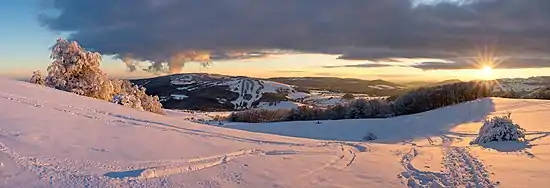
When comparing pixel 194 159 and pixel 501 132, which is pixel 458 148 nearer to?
pixel 501 132

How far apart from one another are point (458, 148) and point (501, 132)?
3.76 meters

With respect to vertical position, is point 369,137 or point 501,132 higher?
point 501,132

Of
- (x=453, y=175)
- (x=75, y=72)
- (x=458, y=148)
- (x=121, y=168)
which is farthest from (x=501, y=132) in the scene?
(x=75, y=72)

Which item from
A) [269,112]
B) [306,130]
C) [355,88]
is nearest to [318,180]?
[306,130]

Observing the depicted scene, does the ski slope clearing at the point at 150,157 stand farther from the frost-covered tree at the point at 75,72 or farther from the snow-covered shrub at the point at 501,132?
the frost-covered tree at the point at 75,72

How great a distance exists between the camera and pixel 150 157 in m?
11.6

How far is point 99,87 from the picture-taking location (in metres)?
38.4

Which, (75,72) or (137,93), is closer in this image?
(75,72)

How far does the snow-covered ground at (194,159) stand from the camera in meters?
9.85

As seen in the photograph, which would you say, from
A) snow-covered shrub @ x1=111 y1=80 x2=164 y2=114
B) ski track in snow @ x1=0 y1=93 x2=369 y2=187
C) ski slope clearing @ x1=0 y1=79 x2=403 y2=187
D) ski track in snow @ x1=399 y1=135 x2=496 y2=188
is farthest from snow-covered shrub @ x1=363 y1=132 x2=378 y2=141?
ski track in snow @ x1=0 y1=93 x2=369 y2=187

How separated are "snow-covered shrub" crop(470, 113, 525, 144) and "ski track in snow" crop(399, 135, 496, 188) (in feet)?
22.4

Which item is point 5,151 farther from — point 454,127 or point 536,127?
point 454,127

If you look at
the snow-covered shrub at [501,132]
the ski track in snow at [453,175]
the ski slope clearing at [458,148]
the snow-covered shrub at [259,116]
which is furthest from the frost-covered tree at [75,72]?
the ski track in snow at [453,175]

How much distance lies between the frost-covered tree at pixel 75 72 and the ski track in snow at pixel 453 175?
29.6 m
